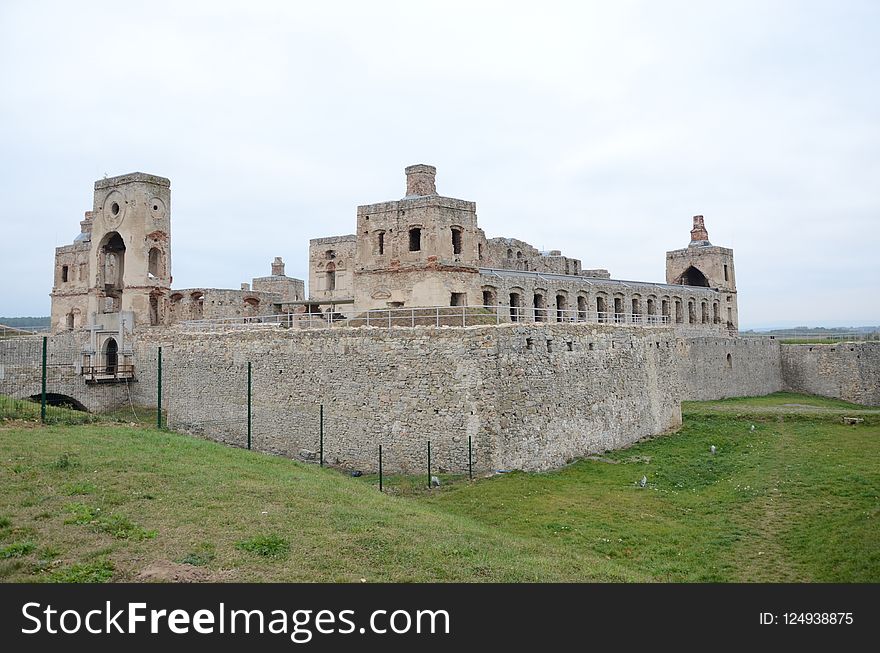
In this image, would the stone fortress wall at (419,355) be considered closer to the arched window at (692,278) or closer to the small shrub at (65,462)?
the arched window at (692,278)

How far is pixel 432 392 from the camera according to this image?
19.8 metres

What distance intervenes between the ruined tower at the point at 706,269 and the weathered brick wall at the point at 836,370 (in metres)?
5.39

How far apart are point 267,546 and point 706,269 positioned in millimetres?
47804

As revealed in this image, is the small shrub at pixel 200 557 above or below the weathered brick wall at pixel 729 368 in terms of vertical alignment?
below

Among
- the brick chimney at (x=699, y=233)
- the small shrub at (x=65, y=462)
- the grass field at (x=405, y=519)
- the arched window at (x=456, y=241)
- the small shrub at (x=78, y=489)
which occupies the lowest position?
the grass field at (x=405, y=519)

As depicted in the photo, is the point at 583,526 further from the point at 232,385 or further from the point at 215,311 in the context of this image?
the point at 215,311

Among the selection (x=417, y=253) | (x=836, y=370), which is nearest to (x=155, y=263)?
(x=417, y=253)

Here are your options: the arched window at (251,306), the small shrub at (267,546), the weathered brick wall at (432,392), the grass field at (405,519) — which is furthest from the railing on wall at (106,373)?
the small shrub at (267,546)

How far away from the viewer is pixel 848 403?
138 ft

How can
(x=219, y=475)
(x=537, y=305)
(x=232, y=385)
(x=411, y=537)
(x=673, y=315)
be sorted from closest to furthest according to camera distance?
1. (x=411, y=537)
2. (x=219, y=475)
3. (x=232, y=385)
4. (x=537, y=305)
5. (x=673, y=315)

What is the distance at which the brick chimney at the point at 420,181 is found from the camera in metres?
29.4

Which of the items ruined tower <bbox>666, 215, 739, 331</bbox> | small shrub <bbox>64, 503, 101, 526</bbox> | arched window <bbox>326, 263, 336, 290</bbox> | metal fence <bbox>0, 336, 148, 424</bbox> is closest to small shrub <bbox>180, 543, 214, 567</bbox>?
small shrub <bbox>64, 503, 101, 526</bbox>
